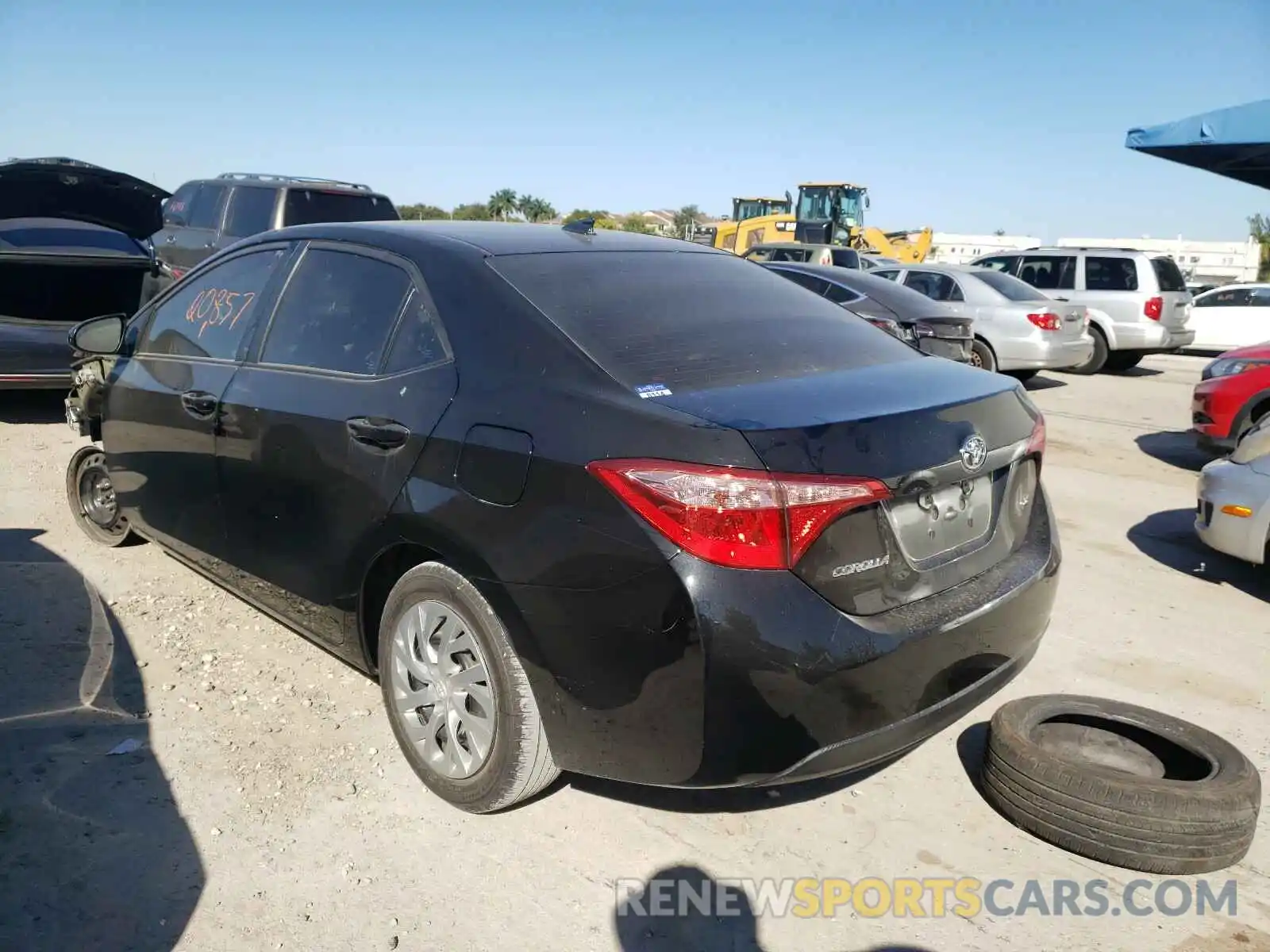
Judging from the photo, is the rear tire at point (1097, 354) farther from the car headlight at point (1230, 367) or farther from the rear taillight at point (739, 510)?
the rear taillight at point (739, 510)

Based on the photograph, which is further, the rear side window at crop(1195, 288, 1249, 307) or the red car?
the rear side window at crop(1195, 288, 1249, 307)

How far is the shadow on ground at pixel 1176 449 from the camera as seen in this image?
8.34 m

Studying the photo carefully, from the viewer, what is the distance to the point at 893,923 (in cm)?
259

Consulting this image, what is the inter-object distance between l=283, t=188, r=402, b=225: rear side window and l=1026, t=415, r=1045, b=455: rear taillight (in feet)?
28.1

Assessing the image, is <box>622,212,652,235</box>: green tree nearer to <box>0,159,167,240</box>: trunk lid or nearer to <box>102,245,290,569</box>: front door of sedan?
<box>0,159,167,240</box>: trunk lid

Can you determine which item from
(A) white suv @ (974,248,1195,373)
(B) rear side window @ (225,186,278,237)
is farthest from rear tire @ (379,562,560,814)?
(A) white suv @ (974,248,1195,373)

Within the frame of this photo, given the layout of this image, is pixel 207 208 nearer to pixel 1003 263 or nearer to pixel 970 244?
pixel 1003 263

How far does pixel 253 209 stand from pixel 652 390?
959 cm

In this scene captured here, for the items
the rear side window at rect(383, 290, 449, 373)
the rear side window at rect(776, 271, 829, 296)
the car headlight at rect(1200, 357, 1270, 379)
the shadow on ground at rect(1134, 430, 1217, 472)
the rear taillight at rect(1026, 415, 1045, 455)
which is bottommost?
the shadow on ground at rect(1134, 430, 1217, 472)

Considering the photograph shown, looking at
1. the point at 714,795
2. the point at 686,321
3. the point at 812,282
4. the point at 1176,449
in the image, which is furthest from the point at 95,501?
the point at 1176,449

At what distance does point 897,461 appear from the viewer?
2477 mm

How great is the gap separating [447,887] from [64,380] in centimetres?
662

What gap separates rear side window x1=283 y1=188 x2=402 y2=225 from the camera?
35.0 ft

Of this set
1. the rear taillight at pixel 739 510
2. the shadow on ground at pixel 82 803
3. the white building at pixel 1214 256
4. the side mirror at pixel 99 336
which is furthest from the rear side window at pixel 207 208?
the white building at pixel 1214 256
